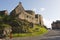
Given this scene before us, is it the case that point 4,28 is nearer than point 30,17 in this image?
Yes

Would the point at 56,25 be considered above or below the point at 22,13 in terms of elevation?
below

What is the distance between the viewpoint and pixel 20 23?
240ft

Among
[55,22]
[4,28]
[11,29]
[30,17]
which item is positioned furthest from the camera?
[55,22]

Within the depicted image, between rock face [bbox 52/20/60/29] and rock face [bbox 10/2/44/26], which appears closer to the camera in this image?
rock face [bbox 10/2/44/26]

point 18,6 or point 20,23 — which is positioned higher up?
point 18,6

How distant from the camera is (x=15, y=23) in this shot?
7106 centimetres

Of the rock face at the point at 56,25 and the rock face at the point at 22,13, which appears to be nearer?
the rock face at the point at 22,13

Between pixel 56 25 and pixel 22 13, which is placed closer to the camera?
pixel 22 13

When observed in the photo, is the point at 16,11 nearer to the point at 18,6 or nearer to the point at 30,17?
the point at 18,6

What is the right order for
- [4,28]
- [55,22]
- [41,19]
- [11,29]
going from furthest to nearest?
1. [55,22]
2. [41,19]
3. [11,29]
4. [4,28]

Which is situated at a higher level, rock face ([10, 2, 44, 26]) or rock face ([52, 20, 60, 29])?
rock face ([10, 2, 44, 26])

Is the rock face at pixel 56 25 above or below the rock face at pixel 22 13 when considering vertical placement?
below

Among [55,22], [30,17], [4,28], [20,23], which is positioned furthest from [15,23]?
[55,22]

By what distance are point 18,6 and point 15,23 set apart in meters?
19.7
